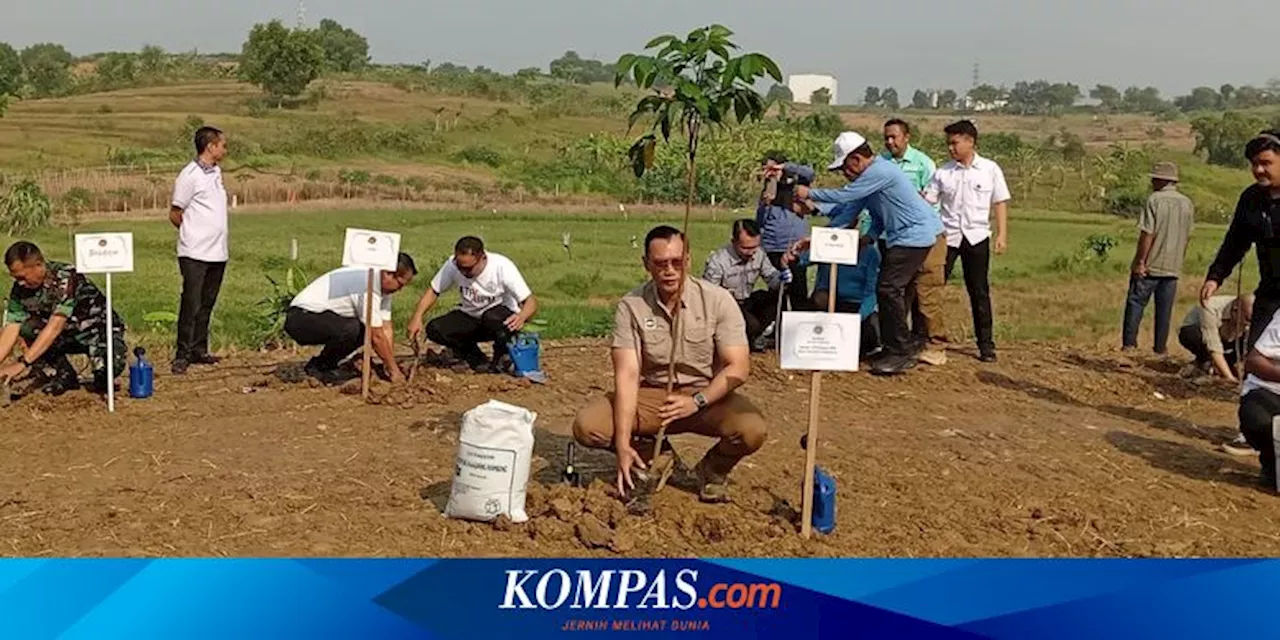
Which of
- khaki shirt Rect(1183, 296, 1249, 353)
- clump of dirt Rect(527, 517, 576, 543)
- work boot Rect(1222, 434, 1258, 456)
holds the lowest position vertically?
clump of dirt Rect(527, 517, 576, 543)

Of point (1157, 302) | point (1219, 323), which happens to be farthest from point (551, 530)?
point (1157, 302)

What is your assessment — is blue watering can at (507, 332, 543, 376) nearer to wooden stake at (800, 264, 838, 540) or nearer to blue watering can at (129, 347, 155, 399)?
blue watering can at (129, 347, 155, 399)

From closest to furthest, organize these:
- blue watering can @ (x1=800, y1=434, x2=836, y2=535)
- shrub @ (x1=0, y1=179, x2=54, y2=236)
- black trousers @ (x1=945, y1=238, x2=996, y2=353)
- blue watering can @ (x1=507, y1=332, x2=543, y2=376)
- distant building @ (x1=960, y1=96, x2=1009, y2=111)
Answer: blue watering can @ (x1=800, y1=434, x2=836, y2=535)
blue watering can @ (x1=507, y1=332, x2=543, y2=376)
black trousers @ (x1=945, y1=238, x2=996, y2=353)
shrub @ (x1=0, y1=179, x2=54, y2=236)
distant building @ (x1=960, y1=96, x2=1009, y2=111)

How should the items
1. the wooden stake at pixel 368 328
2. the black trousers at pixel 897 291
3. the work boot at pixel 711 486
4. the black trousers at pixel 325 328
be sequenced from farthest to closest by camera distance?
the black trousers at pixel 897 291 → the black trousers at pixel 325 328 → the wooden stake at pixel 368 328 → the work boot at pixel 711 486

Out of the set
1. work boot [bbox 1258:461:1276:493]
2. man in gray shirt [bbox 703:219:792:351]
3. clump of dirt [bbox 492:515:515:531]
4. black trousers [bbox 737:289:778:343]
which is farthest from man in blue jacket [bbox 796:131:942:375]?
clump of dirt [bbox 492:515:515:531]

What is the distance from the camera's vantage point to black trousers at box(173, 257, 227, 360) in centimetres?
850

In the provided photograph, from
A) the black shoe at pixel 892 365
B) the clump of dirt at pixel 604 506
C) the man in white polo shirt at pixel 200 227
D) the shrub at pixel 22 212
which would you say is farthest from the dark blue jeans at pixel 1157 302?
the shrub at pixel 22 212

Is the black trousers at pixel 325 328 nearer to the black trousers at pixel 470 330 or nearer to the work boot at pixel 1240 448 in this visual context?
the black trousers at pixel 470 330

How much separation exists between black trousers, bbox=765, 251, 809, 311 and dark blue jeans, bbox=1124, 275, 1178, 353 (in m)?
2.75

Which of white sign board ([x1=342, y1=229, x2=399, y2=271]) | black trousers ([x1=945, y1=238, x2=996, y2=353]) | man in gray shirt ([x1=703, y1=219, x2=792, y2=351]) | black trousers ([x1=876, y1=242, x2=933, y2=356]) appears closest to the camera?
white sign board ([x1=342, y1=229, x2=399, y2=271])

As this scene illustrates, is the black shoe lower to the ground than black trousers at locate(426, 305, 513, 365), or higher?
lower

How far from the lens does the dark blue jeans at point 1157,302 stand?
9.94 m

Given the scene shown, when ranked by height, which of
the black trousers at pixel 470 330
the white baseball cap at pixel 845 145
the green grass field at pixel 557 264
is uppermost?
the white baseball cap at pixel 845 145

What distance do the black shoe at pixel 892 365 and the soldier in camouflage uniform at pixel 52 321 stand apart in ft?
16.6
